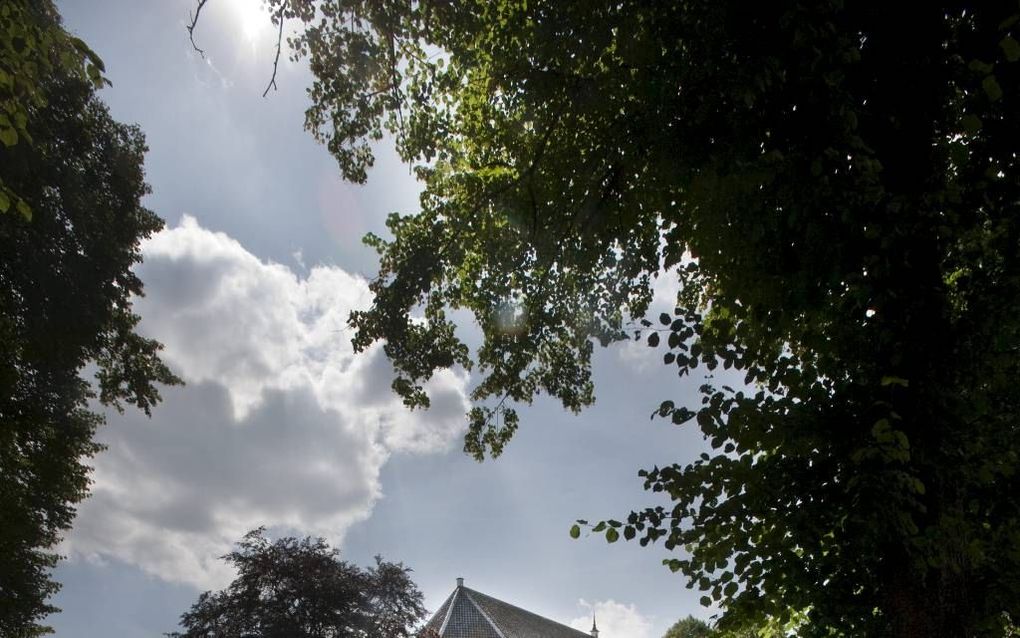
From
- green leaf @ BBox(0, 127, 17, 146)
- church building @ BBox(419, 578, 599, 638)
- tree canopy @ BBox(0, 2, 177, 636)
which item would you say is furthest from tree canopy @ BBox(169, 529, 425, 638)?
green leaf @ BBox(0, 127, 17, 146)

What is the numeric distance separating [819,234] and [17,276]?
18.9 metres

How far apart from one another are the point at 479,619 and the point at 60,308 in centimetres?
2613

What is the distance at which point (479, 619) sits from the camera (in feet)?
109

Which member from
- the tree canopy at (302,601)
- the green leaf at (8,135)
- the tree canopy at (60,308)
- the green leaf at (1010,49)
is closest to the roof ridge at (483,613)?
the tree canopy at (302,601)

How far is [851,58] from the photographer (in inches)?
174

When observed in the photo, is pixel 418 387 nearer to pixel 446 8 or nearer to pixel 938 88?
pixel 446 8

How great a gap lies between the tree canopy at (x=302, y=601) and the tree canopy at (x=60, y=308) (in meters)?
5.75

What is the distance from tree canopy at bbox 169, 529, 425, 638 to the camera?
57.8 ft

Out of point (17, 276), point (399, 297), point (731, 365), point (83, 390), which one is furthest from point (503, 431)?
point (83, 390)

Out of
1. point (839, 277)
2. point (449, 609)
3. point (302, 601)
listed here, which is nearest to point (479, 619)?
point (449, 609)

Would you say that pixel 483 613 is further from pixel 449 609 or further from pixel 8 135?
pixel 8 135

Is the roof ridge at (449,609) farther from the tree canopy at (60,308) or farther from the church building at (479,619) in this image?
the tree canopy at (60,308)

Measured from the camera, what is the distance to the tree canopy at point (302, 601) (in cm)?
1761

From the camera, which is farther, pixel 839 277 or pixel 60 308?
pixel 60 308
